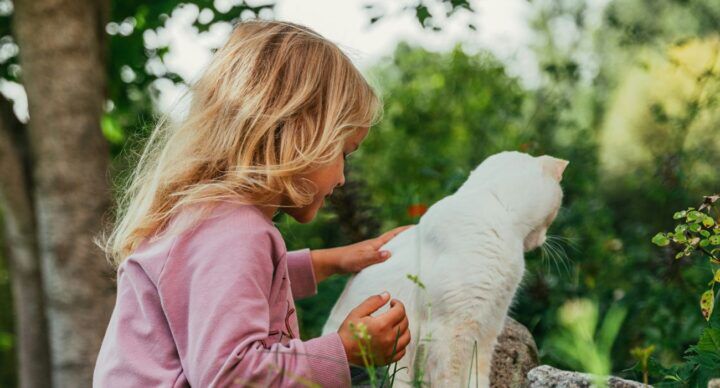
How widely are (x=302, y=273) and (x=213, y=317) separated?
0.77m

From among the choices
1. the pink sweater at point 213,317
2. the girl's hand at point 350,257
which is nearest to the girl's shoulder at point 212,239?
the pink sweater at point 213,317

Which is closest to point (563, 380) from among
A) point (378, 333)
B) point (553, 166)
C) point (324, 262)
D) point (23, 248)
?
point (378, 333)

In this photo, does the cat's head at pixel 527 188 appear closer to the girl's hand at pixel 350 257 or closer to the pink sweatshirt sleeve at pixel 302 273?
the girl's hand at pixel 350 257

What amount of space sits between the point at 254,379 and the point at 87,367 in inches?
101

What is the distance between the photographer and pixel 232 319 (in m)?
1.63

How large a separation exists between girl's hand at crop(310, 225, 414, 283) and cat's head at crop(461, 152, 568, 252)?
0.31m

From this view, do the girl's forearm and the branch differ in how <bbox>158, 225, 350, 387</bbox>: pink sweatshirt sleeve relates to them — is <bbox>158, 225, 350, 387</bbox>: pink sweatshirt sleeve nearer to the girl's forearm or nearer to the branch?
the girl's forearm

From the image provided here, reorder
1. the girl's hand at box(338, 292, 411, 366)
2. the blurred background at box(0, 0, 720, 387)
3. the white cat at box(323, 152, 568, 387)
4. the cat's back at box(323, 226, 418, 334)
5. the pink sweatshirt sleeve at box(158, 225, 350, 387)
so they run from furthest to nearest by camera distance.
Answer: the blurred background at box(0, 0, 720, 387) < the cat's back at box(323, 226, 418, 334) < the white cat at box(323, 152, 568, 387) < the girl's hand at box(338, 292, 411, 366) < the pink sweatshirt sleeve at box(158, 225, 350, 387)

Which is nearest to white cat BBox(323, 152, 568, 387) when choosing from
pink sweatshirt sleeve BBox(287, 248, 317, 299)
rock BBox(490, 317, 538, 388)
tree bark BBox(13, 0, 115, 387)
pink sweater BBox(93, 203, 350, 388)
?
pink sweatshirt sleeve BBox(287, 248, 317, 299)

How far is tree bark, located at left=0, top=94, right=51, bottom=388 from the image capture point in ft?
13.5

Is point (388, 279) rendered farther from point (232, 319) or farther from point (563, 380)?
point (232, 319)

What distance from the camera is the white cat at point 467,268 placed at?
2057mm

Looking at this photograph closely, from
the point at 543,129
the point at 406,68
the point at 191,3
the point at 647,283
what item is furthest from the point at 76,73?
the point at 406,68

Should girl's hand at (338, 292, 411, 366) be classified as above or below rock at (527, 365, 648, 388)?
above
